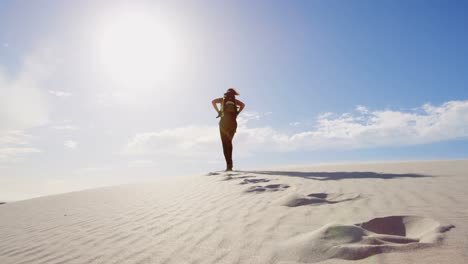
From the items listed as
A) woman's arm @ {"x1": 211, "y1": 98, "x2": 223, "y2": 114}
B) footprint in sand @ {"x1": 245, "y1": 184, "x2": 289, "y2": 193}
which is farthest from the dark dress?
footprint in sand @ {"x1": 245, "y1": 184, "x2": 289, "y2": 193}

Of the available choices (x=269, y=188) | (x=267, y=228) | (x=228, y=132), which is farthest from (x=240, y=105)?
(x=267, y=228)

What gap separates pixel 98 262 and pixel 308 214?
6.56 ft

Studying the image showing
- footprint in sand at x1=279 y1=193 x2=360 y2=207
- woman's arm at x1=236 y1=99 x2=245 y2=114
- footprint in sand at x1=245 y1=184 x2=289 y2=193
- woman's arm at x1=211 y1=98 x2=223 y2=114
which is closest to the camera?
footprint in sand at x1=279 y1=193 x2=360 y2=207

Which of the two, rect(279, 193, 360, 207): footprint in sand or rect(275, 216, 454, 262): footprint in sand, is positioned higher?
rect(279, 193, 360, 207): footprint in sand

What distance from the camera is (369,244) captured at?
2145 mm

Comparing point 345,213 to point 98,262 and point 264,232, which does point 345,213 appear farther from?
point 98,262

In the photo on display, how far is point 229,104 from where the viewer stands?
377 inches

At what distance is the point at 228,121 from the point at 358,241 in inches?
297

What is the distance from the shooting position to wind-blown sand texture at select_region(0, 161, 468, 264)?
85.1 inches

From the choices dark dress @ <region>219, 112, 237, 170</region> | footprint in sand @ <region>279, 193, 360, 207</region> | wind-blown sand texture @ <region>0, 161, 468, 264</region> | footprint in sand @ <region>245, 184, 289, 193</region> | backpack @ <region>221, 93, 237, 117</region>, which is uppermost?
backpack @ <region>221, 93, 237, 117</region>

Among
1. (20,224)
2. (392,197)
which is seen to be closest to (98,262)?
(20,224)

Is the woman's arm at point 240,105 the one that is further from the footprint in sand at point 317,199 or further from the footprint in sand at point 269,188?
the footprint in sand at point 317,199

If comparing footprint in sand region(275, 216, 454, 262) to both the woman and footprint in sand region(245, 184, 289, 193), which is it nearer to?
footprint in sand region(245, 184, 289, 193)

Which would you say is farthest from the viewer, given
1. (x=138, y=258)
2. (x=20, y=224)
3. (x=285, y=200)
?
(x=20, y=224)
